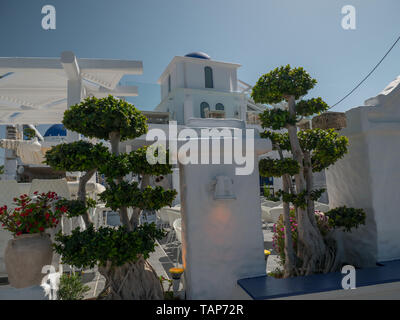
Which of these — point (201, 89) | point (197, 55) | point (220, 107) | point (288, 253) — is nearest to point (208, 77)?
point (201, 89)

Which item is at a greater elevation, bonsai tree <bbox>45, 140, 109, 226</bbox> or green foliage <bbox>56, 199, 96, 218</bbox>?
bonsai tree <bbox>45, 140, 109, 226</bbox>

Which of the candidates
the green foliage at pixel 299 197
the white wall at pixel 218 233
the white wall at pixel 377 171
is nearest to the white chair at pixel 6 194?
the white wall at pixel 218 233

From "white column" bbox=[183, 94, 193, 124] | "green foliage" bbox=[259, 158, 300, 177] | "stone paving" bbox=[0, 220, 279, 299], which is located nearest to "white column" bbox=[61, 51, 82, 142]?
"stone paving" bbox=[0, 220, 279, 299]

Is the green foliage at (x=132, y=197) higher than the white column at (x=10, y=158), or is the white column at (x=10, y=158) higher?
the white column at (x=10, y=158)

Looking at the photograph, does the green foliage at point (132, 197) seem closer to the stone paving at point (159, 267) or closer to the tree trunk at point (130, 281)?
the tree trunk at point (130, 281)

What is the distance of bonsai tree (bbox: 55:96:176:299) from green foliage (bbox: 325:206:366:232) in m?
2.89

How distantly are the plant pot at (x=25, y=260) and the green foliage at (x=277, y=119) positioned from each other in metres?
3.75

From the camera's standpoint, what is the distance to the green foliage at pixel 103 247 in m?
3.08

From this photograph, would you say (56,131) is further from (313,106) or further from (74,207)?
(313,106)

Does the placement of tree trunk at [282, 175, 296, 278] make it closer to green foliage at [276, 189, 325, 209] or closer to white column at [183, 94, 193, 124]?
green foliage at [276, 189, 325, 209]

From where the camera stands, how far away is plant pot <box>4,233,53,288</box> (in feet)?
10.8

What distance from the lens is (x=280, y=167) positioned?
400cm

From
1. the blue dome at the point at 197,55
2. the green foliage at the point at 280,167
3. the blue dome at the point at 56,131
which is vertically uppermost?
the blue dome at the point at 197,55
